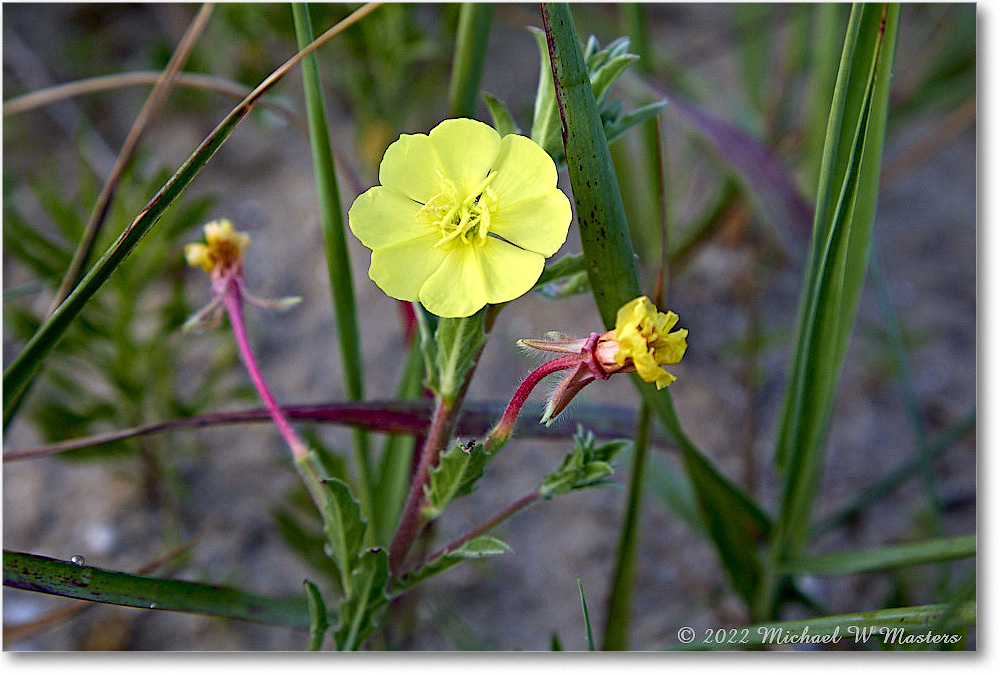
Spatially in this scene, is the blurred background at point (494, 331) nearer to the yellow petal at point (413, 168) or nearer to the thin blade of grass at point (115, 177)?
the thin blade of grass at point (115, 177)

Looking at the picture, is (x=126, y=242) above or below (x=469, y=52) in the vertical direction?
below

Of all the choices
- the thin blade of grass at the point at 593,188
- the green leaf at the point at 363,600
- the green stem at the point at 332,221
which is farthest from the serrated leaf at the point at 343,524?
the thin blade of grass at the point at 593,188

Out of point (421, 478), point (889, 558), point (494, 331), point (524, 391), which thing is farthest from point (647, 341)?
point (494, 331)

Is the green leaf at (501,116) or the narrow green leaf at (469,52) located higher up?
the narrow green leaf at (469,52)

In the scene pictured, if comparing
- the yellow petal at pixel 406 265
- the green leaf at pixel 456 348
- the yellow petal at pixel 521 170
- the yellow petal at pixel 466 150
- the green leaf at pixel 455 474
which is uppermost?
the yellow petal at pixel 466 150

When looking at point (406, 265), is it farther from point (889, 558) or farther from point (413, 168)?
point (889, 558)

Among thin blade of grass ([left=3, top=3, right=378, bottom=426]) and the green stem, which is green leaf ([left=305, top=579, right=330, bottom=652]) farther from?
thin blade of grass ([left=3, top=3, right=378, bottom=426])

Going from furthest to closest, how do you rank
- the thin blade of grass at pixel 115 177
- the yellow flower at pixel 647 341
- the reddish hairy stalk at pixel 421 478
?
the thin blade of grass at pixel 115 177, the reddish hairy stalk at pixel 421 478, the yellow flower at pixel 647 341

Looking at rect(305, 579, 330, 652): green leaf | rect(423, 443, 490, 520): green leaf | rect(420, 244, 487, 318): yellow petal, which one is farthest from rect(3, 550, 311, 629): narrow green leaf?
rect(420, 244, 487, 318): yellow petal
